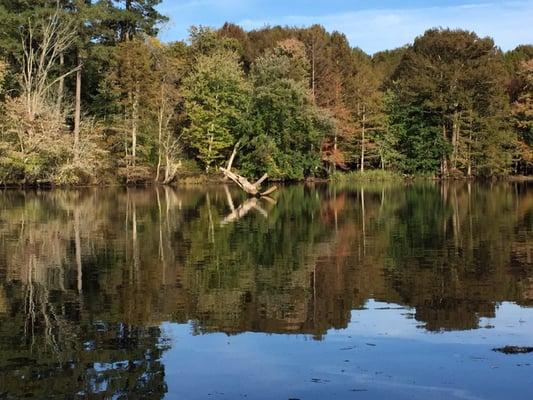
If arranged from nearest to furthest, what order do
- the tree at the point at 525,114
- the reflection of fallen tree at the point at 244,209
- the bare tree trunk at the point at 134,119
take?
the reflection of fallen tree at the point at 244,209 → the bare tree trunk at the point at 134,119 → the tree at the point at 525,114

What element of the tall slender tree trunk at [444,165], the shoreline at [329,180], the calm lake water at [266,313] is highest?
the tall slender tree trunk at [444,165]

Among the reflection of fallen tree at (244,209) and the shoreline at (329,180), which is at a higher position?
the shoreline at (329,180)

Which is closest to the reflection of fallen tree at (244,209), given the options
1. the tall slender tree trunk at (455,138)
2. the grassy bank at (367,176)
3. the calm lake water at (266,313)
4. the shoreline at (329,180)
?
the calm lake water at (266,313)

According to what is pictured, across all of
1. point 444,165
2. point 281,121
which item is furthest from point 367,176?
point 281,121

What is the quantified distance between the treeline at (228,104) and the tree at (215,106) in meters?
0.12

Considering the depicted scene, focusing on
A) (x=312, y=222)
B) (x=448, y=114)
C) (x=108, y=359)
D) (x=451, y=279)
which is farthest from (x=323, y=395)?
(x=448, y=114)

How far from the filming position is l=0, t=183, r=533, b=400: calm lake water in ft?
22.7

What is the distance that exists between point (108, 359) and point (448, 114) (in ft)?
205

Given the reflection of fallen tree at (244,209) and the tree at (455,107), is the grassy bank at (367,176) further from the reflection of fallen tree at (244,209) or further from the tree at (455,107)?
the reflection of fallen tree at (244,209)

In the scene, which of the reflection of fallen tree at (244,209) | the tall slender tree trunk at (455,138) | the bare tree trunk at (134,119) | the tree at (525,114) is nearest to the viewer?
the reflection of fallen tree at (244,209)

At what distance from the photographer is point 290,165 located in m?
58.7

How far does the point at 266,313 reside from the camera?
9.93 m

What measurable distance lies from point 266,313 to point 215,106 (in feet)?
160

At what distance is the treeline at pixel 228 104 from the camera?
156ft
